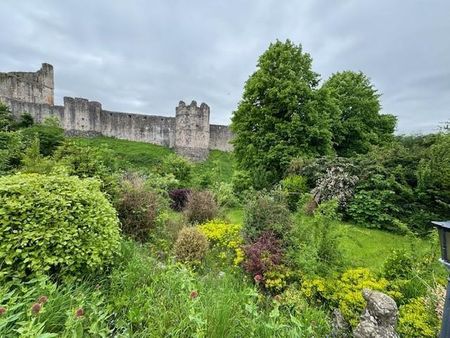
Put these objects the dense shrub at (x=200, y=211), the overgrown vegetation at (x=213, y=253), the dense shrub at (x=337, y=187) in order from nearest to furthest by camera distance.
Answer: the overgrown vegetation at (x=213, y=253)
the dense shrub at (x=200, y=211)
the dense shrub at (x=337, y=187)

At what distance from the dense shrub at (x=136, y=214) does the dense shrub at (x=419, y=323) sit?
4.91 m

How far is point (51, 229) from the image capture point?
10.3 ft

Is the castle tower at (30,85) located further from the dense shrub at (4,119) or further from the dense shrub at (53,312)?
the dense shrub at (53,312)

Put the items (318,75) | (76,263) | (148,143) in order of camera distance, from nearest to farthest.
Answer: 1. (76,263)
2. (318,75)
3. (148,143)

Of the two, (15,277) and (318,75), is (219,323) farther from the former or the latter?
(318,75)

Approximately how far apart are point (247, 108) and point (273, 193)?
9.19 m

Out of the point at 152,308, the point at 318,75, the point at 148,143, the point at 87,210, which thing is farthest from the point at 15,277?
the point at 148,143

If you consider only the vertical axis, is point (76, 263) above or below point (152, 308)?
above

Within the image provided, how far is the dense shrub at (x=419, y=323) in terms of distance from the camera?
2.97m

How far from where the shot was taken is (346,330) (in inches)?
134

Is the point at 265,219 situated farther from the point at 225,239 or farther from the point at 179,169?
the point at 179,169

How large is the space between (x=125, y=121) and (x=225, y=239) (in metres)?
30.0

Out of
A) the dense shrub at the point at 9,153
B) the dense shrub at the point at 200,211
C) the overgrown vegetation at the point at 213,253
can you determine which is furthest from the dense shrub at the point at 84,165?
the dense shrub at the point at 200,211

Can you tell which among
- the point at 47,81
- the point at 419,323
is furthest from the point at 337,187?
the point at 47,81
